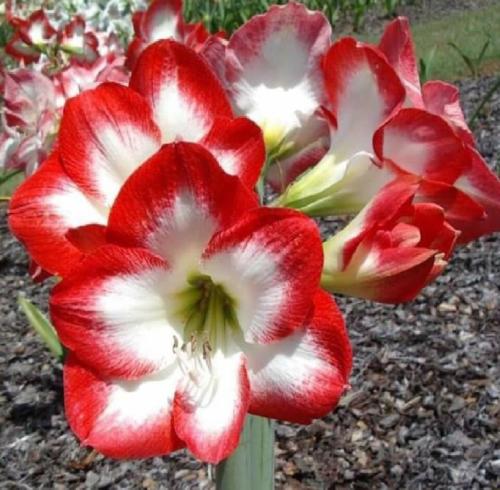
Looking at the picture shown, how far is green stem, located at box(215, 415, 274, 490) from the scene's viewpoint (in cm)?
103

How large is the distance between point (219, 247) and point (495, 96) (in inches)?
178

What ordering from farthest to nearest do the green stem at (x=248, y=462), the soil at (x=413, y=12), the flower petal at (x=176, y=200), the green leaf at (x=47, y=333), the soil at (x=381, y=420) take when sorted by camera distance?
1. the soil at (x=413, y=12)
2. the soil at (x=381, y=420)
3. the green leaf at (x=47, y=333)
4. the green stem at (x=248, y=462)
5. the flower petal at (x=176, y=200)

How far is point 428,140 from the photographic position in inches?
29.8

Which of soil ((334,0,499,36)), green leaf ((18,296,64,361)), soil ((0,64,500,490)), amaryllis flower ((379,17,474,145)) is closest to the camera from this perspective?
amaryllis flower ((379,17,474,145))

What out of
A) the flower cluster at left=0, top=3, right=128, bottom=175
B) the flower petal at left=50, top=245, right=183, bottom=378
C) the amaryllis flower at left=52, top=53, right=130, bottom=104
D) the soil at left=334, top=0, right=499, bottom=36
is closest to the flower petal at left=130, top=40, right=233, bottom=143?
the flower petal at left=50, top=245, right=183, bottom=378

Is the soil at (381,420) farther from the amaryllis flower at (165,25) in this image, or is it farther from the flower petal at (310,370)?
the flower petal at (310,370)

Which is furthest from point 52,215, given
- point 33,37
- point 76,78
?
point 33,37

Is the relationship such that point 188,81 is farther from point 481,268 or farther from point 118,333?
point 481,268

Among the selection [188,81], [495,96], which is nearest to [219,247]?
[188,81]

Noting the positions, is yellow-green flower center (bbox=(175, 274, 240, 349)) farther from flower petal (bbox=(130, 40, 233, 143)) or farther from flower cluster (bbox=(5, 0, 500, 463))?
flower petal (bbox=(130, 40, 233, 143))

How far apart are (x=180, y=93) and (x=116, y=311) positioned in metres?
0.18

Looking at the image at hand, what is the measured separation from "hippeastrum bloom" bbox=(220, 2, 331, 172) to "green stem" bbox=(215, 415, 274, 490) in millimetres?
321

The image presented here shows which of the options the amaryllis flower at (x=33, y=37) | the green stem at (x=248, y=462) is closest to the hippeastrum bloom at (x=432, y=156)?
the green stem at (x=248, y=462)

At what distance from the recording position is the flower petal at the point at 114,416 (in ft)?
2.45
